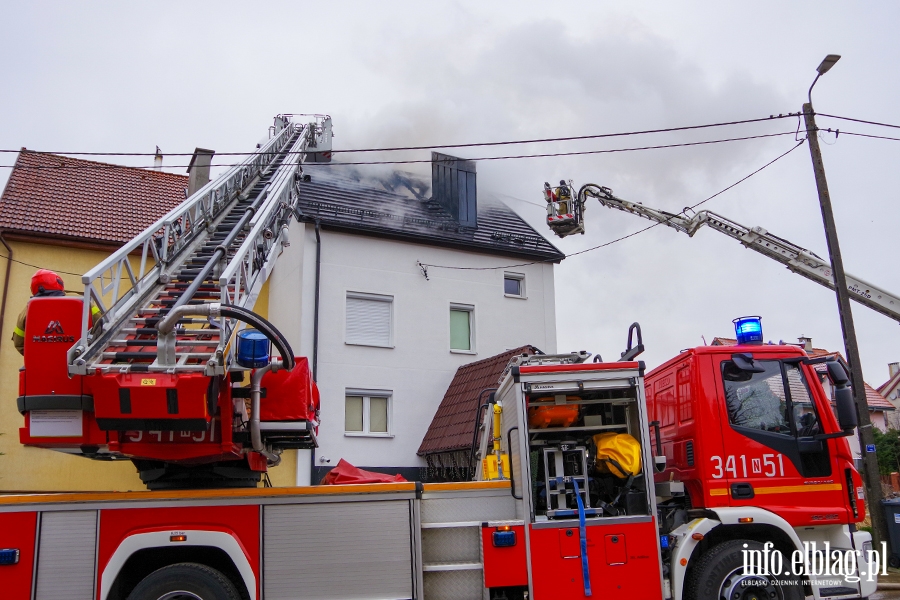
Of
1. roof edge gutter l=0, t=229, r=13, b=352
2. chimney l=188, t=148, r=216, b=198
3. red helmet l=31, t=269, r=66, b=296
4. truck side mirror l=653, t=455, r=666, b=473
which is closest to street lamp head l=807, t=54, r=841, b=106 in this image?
truck side mirror l=653, t=455, r=666, b=473

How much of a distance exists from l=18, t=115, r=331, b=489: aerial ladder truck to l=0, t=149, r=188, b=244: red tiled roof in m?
11.6

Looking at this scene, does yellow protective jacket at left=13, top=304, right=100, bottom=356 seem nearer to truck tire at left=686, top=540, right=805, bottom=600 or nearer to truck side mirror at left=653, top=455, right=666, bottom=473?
truck side mirror at left=653, top=455, right=666, bottom=473

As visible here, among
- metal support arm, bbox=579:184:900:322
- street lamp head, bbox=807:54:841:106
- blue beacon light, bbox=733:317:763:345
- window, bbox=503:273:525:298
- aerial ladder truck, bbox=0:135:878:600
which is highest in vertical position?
street lamp head, bbox=807:54:841:106

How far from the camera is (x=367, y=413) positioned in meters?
17.8

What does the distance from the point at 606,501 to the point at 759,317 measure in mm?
2361

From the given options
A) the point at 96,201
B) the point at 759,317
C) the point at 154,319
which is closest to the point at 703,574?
the point at 759,317

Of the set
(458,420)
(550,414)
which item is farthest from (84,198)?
(550,414)

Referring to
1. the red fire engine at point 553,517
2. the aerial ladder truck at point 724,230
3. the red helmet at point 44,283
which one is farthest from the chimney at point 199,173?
the red fire engine at point 553,517

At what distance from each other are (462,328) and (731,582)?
1342cm

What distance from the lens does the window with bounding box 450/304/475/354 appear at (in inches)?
765

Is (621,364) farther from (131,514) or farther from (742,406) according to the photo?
(131,514)

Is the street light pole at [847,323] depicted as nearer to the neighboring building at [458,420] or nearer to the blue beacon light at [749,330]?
the blue beacon light at [749,330]

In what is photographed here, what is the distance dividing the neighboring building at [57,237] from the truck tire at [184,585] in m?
11.8

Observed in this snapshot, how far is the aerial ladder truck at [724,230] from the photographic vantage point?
→ 1327 cm
